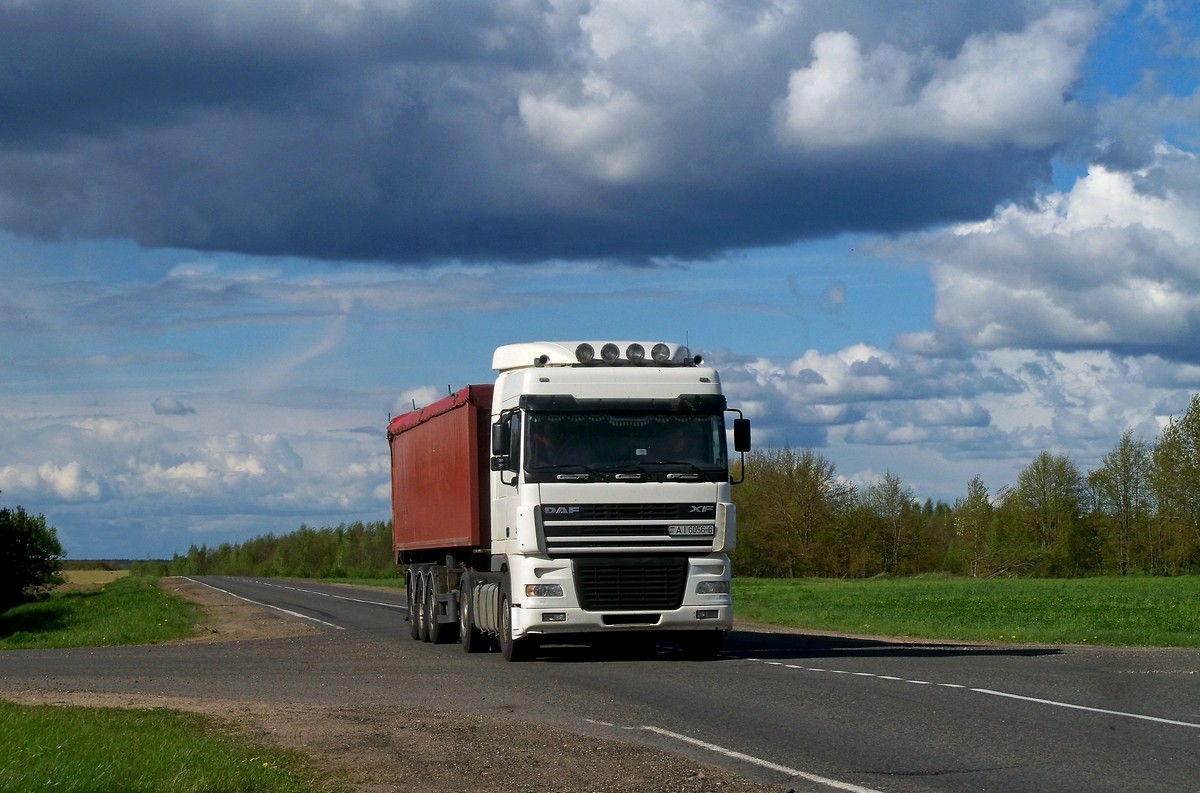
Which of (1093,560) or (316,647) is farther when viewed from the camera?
(1093,560)

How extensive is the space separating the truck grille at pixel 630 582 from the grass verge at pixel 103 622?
15.3 metres

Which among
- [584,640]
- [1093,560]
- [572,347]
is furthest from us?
[1093,560]

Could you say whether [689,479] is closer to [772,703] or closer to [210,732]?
[772,703]

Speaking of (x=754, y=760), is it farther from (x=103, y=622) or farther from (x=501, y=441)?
(x=103, y=622)

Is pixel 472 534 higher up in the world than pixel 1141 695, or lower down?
higher up

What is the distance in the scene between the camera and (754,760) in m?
10.1

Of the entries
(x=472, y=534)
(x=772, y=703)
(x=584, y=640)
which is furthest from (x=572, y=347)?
(x=772, y=703)

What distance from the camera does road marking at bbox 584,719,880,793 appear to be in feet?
29.1

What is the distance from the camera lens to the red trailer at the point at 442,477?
21188mm

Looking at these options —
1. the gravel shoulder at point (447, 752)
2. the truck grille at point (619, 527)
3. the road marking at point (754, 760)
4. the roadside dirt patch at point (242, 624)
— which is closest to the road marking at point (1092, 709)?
the road marking at point (754, 760)

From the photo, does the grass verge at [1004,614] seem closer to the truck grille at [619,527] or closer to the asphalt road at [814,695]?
the asphalt road at [814,695]

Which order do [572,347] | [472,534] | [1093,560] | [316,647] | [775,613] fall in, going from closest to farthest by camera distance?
[572,347], [472,534], [316,647], [775,613], [1093,560]

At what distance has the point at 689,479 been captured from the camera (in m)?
18.2

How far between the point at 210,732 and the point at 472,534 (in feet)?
29.9
